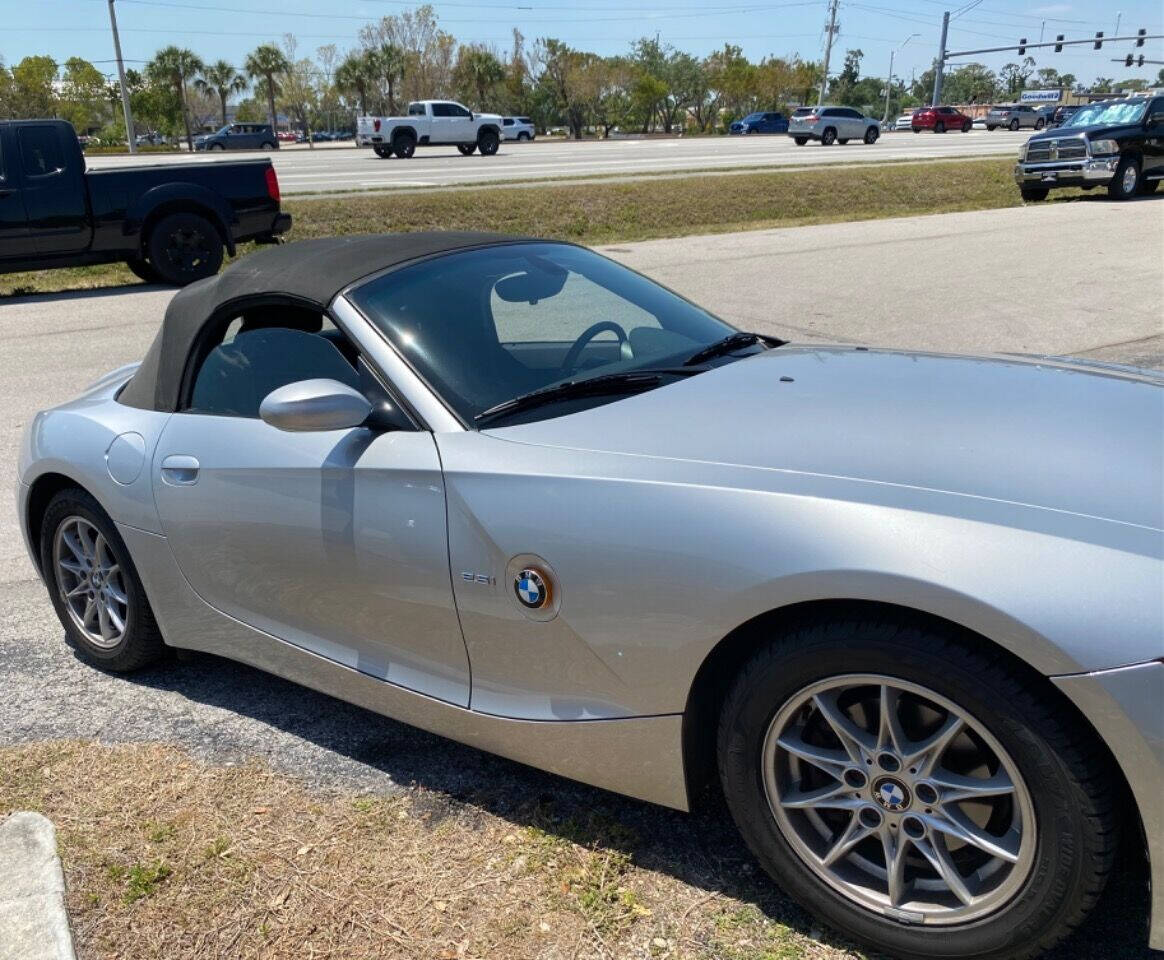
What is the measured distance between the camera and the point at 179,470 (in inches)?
130

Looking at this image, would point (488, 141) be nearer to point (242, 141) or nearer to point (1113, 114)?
point (242, 141)

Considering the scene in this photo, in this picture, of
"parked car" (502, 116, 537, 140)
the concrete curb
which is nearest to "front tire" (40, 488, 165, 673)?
the concrete curb

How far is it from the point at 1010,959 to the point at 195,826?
6.92 ft

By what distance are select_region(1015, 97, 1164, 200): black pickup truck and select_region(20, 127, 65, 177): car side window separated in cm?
1782

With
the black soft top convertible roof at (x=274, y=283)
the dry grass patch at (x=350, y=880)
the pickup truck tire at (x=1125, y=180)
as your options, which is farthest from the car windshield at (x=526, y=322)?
the pickup truck tire at (x=1125, y=180)

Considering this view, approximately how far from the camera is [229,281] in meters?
3.54

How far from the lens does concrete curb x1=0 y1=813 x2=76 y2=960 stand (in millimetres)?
2500

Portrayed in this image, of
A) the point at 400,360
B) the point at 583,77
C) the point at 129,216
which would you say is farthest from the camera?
the point at 583,77

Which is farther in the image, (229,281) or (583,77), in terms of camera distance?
(583,77)

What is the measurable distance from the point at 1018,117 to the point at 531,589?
70.6 metres

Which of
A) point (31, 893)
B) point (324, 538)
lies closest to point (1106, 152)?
point (324, 538)

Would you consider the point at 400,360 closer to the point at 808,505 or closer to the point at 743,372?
the point at 743,372

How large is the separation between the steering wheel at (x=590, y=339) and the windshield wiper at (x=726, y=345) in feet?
0.73

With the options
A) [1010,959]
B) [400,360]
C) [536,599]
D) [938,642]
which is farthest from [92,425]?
[1010,959]
